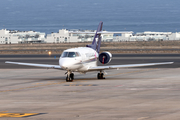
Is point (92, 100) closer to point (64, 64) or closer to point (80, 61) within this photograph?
point (64, 64)

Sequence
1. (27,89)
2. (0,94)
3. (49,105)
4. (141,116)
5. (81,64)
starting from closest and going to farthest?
(141,116) < (49,105) < (0,94) < (27,89) < (81,64)

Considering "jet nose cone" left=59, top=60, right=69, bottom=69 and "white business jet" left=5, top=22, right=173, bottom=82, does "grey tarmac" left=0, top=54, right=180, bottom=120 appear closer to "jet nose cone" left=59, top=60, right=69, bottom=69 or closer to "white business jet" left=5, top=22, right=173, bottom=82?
"white business jet" left=5, top=22, right=173, bottom=82

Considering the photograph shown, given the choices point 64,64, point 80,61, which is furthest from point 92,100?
point 80,61

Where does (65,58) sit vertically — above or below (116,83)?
above

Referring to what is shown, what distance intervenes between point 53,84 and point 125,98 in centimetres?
1194

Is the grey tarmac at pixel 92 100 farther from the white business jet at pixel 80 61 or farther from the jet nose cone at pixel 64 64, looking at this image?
the jet nose cone at pixel 64 64

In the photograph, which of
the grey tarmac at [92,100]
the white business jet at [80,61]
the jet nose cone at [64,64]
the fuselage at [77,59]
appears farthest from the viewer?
the white business jet at [80,61]

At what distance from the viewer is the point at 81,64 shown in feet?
128

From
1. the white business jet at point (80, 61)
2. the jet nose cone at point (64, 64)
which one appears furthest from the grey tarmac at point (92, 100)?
the jet nose cone at point (64, 64)

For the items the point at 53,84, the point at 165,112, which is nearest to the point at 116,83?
the point at 53,84

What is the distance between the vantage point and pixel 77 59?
126 ft

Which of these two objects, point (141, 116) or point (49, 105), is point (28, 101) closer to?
point (49, 105)

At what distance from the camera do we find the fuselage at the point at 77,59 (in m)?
37.3

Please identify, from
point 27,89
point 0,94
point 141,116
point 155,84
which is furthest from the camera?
point 155,84
